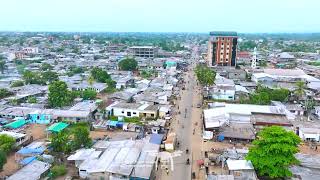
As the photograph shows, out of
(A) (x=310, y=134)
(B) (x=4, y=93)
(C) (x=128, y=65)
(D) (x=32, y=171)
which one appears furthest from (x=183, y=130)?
(C) (x=128, y=65)

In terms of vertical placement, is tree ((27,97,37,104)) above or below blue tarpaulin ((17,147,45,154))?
above

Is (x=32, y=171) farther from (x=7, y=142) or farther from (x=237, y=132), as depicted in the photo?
(x=237, y=132)

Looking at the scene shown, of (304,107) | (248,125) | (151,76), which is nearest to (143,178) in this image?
(248,125)

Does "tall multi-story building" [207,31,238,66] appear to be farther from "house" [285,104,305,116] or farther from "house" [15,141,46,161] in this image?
"house" [15,141,46,161]

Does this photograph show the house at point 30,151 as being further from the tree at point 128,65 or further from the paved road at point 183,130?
the tree at point 128,65

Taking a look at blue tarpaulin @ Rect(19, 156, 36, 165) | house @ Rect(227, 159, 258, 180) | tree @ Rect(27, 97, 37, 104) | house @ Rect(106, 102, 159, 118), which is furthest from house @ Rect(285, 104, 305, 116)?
tree @ Rect(27, 97, 37, 104)

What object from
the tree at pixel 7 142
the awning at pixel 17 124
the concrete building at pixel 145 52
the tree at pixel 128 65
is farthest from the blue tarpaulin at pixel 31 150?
the concrete building at pixel 145 52

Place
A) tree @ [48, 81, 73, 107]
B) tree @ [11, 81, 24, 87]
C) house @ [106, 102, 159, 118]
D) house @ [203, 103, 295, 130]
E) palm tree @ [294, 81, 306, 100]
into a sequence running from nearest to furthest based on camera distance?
house @ [203, 103, 295, 130]
house @ [106, 102, 159, 118]
tree @ [48, 81, 73, 107]
palm tree @ [294, 81, 306, 100]
tree @ [11, 81, 24, 87]
